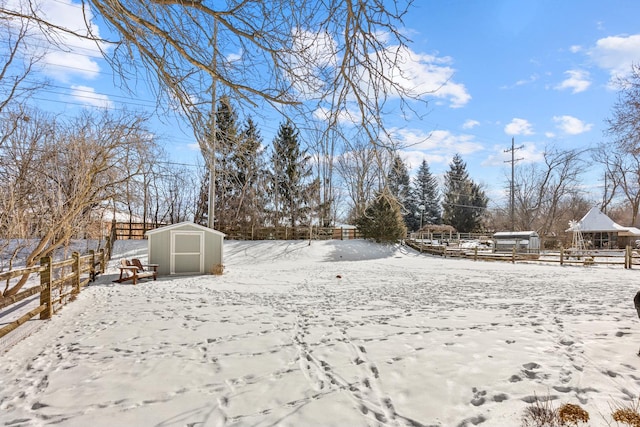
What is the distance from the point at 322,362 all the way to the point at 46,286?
4.97 metres

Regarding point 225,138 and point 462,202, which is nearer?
point 225,138

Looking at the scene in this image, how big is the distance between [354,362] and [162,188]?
24986 millimetres

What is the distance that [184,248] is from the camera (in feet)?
43.7

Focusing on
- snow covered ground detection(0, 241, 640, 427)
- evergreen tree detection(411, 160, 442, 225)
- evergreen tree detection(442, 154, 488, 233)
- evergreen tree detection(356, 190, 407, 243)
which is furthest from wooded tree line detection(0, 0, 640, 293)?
evergreen tree detection(411, 160, 442, 225)

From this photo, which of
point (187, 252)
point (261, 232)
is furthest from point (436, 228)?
point (187, 252)

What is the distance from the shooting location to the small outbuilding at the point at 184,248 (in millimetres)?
13008

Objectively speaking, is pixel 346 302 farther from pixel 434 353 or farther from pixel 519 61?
pixel 519 61

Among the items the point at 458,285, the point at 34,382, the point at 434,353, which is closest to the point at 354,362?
the point at 434,353

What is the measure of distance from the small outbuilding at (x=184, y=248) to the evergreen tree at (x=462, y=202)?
3084 centimetres

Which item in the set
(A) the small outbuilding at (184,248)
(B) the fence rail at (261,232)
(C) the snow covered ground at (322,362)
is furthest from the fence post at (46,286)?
(B) the fence rail at (261,232)

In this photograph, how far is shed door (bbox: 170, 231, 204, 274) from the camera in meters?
13.2

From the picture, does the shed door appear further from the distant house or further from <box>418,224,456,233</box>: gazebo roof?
the distant house

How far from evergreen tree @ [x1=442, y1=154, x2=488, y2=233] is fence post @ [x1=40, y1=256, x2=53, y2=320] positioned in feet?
123

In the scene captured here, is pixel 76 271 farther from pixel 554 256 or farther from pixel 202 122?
pixel 554 256
